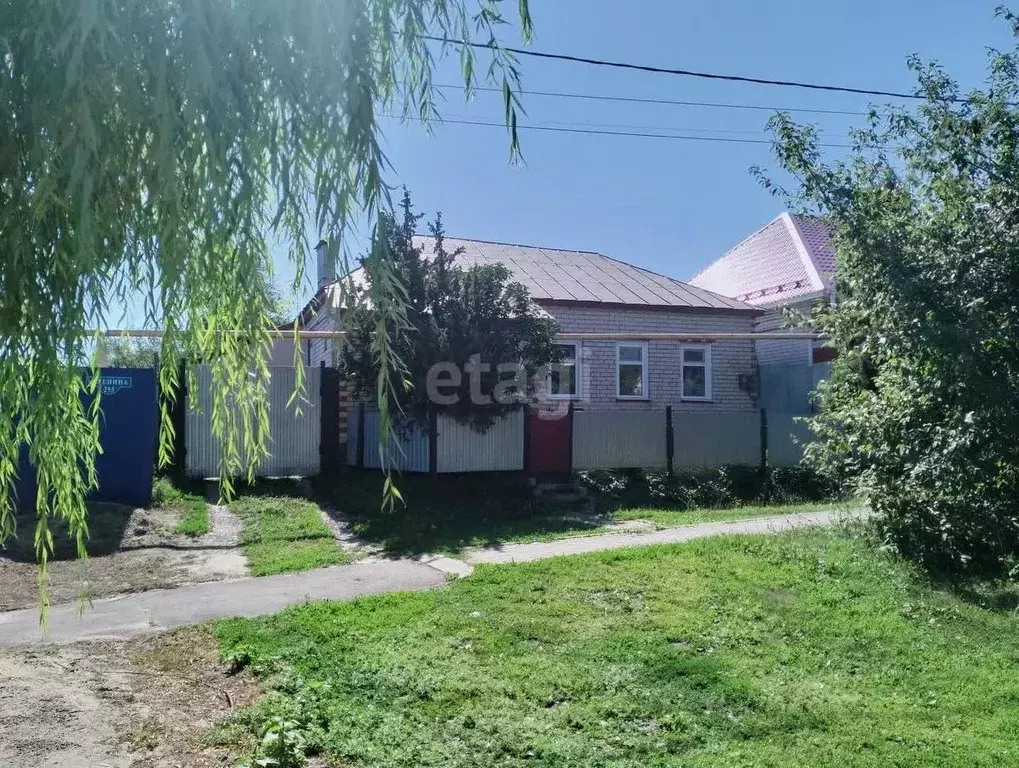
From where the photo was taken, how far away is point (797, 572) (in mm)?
7797

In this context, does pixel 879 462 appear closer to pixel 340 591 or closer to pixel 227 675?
pixel 340 591

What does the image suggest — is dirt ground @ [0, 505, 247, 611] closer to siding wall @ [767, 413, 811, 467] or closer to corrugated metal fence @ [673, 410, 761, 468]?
corrugated metal fence @ [673, 410, 761, 468]

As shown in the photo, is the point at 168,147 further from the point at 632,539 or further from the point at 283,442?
the point at 283,442

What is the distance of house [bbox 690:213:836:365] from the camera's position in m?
18.6

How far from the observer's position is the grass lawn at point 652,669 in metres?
4.21

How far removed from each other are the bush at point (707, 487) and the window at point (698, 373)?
9.56ft

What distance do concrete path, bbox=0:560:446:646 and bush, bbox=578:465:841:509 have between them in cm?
573

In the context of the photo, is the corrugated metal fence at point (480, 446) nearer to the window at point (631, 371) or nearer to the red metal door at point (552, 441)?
the red metal door at point (552, 441)

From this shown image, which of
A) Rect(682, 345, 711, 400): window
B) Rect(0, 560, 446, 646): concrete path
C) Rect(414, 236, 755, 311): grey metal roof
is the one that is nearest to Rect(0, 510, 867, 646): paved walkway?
Rect(0, 560, 446, 646): concrete path

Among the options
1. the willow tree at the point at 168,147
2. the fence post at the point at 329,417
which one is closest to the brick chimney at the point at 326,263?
the willow tree at the point at 168,147

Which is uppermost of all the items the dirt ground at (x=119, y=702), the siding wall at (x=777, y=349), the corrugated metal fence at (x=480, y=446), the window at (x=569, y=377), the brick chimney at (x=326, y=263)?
the siding wall at (x=777, y=349)

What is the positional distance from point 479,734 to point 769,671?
2.07m

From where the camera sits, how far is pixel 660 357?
57.9 ft

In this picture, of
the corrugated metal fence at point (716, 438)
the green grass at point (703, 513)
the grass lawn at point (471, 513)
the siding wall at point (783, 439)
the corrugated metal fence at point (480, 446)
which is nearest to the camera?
the grass lawn at point (471, 513)
